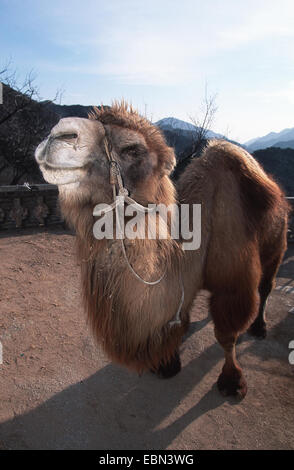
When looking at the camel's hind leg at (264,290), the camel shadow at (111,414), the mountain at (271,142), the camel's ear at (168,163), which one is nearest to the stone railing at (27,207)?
the camel's hind leg at (264,290)

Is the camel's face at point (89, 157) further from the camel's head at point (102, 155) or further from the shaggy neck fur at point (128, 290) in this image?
the shaggy neck fur at point (128, 290)

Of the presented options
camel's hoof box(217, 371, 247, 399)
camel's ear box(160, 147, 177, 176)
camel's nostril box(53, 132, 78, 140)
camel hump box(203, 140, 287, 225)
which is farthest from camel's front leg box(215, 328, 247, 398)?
camel's nostril box(53, 132, 78, 140)

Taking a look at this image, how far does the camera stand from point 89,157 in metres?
1.85

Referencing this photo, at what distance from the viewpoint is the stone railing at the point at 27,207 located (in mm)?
7230

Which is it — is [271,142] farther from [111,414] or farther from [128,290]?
[128,290]

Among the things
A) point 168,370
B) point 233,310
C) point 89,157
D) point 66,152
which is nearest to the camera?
point 66,152

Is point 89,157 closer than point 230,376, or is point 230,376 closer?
point 89,157

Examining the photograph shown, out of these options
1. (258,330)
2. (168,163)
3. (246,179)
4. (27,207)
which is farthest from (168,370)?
(27,207)

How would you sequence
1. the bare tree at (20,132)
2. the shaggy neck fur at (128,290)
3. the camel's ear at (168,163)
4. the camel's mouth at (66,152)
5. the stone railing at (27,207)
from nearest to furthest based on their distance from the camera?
the camel's mouth at (66,152)
the shaggy neck fur at (128,290)
the camel's ear at (168,163)
the stone railing at (27,207)
the bare tree at (20,132)

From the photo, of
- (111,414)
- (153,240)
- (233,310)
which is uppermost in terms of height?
(153,240)

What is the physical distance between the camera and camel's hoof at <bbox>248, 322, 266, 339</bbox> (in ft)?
13.5

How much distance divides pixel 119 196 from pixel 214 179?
1301 millimetres

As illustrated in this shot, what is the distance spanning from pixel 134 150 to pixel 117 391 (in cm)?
248
